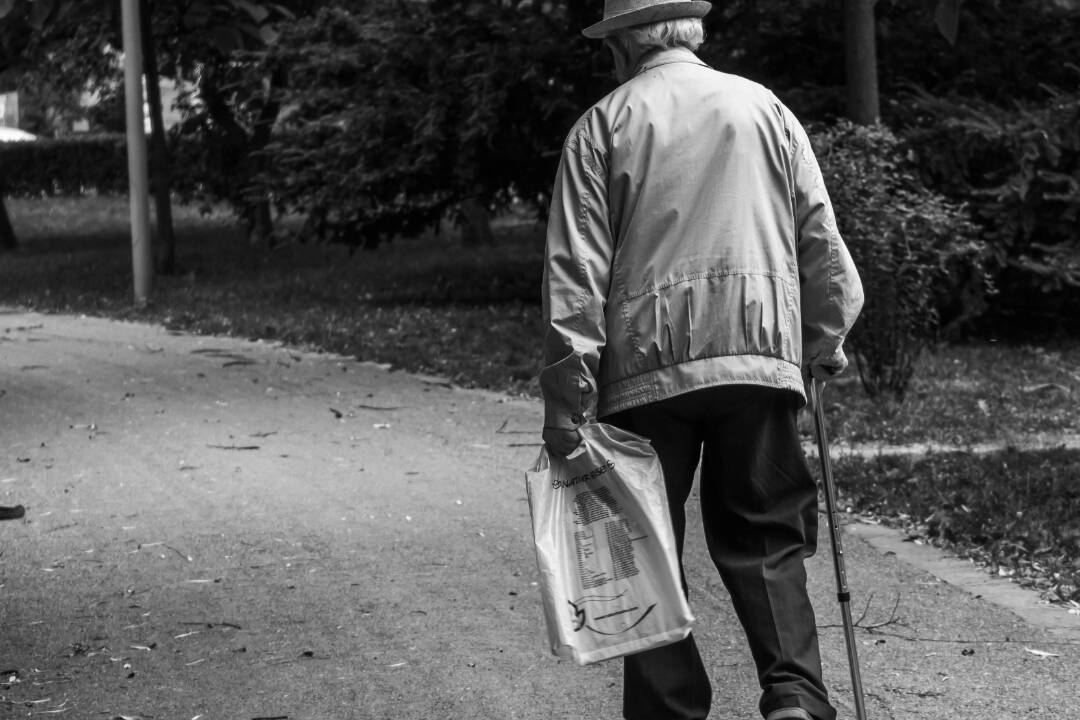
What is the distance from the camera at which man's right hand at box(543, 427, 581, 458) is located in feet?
11.1

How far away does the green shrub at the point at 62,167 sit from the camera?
3672 cm

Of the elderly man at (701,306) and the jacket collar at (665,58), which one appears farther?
the jacket collar at (665,58)

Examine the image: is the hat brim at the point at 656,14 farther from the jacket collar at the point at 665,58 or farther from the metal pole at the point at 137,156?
the metal pole at the point at 137,156

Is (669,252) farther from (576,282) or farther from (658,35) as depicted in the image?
(658,35)

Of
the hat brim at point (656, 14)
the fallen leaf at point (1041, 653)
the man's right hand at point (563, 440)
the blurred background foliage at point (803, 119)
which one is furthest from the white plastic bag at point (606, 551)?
the blurred background foliage at point (803, 119)

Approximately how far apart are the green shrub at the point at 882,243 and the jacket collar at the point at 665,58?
5401 mm

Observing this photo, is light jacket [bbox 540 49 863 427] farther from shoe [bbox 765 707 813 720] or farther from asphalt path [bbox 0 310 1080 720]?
asphalt path [bbox 0 310 1080 720]

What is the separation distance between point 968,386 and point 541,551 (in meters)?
7.36

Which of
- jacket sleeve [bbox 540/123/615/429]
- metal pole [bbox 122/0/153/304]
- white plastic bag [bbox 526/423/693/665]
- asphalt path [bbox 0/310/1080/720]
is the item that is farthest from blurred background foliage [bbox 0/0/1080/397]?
white plastic bag [bbox 526/423/693/665]

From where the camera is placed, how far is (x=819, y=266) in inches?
138

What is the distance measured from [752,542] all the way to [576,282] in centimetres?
72

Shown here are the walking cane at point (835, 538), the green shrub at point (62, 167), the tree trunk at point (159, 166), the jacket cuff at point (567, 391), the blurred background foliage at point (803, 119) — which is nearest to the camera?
the jacket cuff at point (567, 391)

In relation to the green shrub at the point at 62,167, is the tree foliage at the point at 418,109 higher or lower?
higher

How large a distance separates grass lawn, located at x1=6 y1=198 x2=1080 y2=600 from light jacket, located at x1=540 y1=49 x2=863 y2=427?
2.44 m
